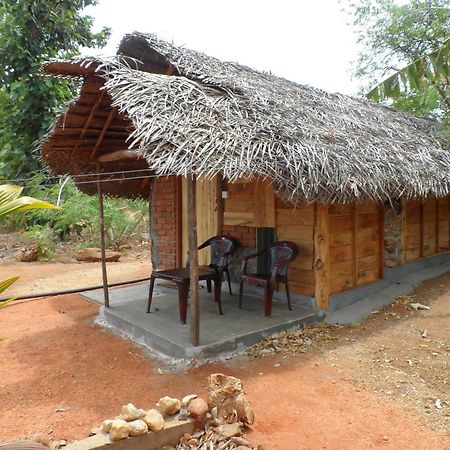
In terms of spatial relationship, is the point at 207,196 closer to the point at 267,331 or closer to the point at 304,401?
the point at 267,331

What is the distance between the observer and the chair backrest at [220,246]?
5.89 metres

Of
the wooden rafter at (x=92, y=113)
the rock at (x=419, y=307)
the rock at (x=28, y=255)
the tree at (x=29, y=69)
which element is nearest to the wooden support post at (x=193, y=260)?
the wooden rafter at (x=92, y=113)

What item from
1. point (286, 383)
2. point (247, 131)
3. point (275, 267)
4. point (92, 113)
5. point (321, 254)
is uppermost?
point (92, 113)

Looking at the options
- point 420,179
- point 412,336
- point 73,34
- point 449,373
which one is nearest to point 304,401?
point 449,373

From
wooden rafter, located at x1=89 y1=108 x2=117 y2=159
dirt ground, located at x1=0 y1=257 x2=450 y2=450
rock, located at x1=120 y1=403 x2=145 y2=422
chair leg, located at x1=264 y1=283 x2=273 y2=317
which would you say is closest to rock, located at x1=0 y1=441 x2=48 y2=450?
rock, located at x1=120 y1=403 x2=145 y2=422

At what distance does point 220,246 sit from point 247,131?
2.11m

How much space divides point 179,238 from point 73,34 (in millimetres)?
9798

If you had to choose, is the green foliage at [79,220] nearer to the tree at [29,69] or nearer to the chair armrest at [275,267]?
the tree at [29,69]

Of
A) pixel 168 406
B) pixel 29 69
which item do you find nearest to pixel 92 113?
pixel 168 406

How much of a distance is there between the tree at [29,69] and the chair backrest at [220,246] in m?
8.34

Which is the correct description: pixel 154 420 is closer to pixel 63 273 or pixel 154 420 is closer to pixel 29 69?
pixel 63 273

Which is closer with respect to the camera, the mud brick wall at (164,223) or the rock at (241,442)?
the rock at (241,442)

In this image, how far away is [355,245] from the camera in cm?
616

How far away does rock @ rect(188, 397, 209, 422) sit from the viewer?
9.40ft
